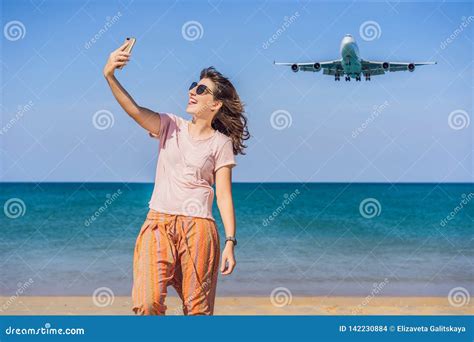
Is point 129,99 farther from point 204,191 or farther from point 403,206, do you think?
point 403,206

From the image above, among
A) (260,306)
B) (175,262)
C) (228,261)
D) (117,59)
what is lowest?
(260,306)

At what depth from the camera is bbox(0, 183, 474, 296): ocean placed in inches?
593

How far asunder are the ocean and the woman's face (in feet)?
20.6

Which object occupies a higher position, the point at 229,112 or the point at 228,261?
the point at 229,112

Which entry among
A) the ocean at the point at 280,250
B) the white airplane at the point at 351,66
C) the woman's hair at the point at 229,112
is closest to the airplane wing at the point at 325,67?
the white airplane at the point at 351,66

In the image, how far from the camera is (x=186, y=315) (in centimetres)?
467

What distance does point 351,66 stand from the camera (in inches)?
1080

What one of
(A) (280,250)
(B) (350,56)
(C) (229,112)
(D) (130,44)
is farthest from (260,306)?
(B) (350,56)

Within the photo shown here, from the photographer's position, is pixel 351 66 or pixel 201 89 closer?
pixel 201 89

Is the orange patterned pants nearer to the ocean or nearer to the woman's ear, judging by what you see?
the woman's ear

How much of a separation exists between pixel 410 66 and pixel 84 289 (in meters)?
12.4

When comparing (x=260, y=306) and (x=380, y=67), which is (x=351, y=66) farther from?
(x=260, y=306)

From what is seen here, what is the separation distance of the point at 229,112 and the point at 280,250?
17.5 m
